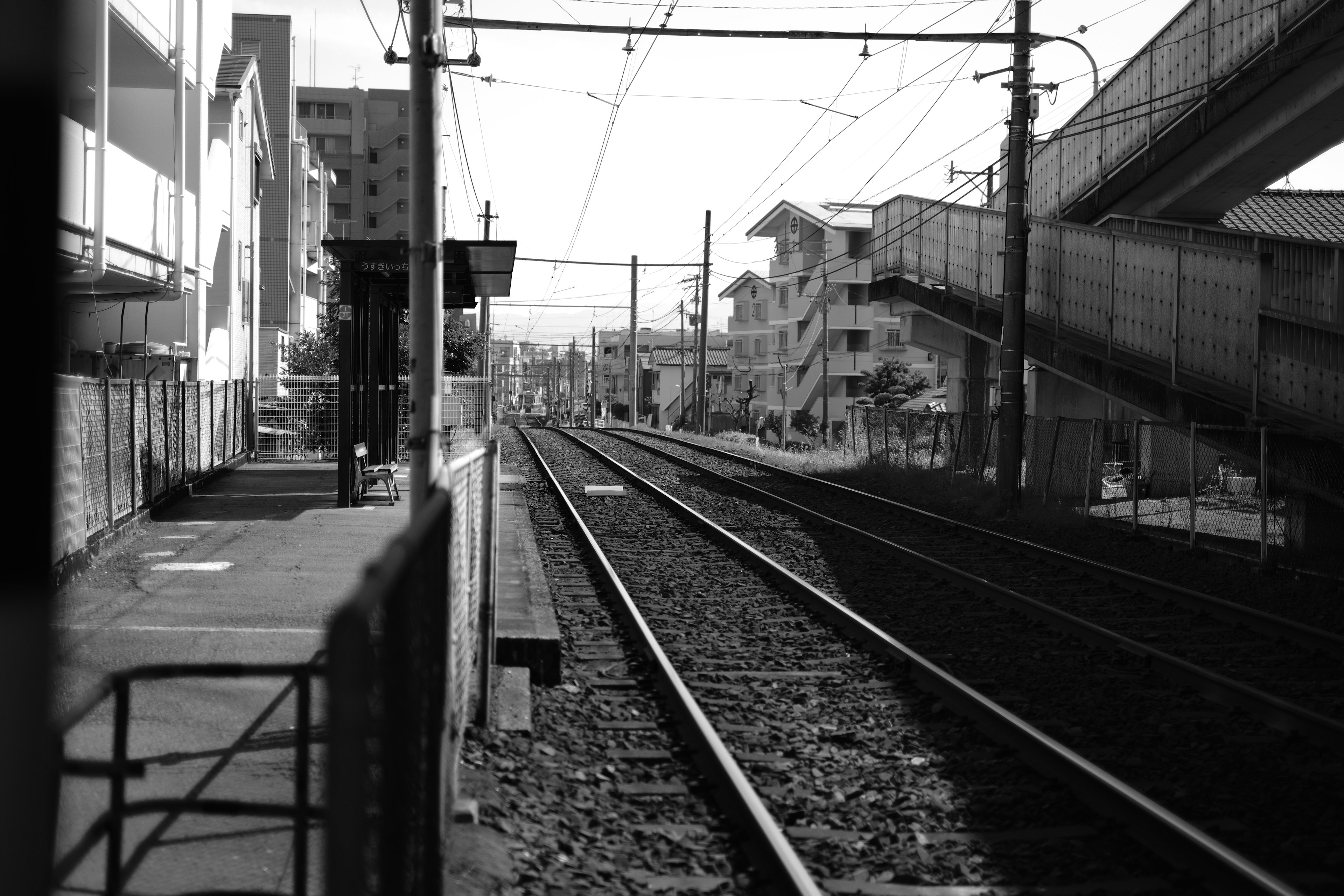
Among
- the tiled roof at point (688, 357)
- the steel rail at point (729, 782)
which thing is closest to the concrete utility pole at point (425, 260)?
the steel rail at point (729, 782)

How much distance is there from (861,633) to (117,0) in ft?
45.4

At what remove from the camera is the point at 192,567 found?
11.4 m

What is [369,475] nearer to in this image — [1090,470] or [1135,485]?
[1090,470]

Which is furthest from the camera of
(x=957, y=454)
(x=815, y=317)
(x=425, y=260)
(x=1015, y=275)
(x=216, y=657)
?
(x=815, y=317)

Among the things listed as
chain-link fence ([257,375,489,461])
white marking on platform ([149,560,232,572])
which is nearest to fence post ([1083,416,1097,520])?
white marking on platform ([149,560,232,572])

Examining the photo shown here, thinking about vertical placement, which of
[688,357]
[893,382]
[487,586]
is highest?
[688,357]

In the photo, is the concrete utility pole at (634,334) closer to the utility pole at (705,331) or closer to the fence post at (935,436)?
the utility pole at (705,331)

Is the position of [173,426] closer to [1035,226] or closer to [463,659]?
[463,659]

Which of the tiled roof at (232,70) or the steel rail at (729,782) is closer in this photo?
the steel rail at (729,782)

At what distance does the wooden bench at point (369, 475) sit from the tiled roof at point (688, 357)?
73.5 metres

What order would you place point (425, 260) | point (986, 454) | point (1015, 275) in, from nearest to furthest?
point (425, 260)
point (1015, 275)
point (986, 454)

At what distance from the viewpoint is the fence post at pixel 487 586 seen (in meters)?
6.50

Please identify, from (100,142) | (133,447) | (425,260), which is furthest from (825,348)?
(425,260)

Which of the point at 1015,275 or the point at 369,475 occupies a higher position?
the point at 1015,275
